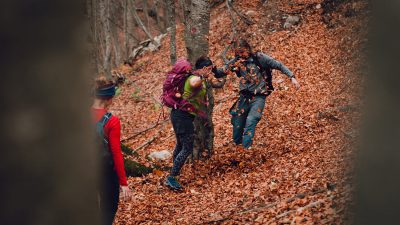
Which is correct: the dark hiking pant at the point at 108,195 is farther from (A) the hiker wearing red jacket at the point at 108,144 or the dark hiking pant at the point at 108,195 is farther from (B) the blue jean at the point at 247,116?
(B) the blue jean at the point at 247,116

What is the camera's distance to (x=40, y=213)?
5.23ft

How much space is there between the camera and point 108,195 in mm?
4559

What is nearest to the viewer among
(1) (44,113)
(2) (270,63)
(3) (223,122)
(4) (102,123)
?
(1) (44,113)

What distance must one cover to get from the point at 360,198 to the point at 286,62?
13.3 meters

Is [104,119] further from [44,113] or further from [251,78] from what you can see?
[251,78]

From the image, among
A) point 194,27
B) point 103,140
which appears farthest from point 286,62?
point 103,140

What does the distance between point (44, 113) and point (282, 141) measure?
306 inches

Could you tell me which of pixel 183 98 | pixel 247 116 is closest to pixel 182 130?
pixel 183 98

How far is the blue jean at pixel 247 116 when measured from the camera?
312 inches

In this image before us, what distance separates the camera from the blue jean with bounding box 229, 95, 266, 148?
7.91 meters

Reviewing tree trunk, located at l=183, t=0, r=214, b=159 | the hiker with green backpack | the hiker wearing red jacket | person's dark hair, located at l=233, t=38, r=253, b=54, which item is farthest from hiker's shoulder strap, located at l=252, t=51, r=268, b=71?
the hiker wearing red jacket

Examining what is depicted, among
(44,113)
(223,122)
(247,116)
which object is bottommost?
(223,122)

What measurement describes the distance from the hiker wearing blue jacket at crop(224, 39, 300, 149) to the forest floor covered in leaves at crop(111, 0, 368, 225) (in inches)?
21.8

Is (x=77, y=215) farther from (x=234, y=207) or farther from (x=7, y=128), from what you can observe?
(x=234, y=207)
